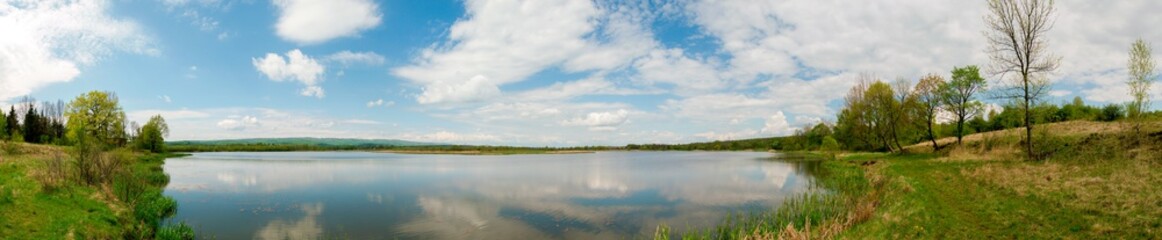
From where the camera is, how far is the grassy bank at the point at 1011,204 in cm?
1084

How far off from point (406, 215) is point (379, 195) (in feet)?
27.5

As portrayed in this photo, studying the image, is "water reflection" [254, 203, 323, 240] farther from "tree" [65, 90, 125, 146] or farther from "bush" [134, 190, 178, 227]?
"tree" [65, 90, 125, 146]

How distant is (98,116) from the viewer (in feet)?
201

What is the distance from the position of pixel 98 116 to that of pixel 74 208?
6459 centimetres

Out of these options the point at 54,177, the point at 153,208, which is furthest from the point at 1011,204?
the point at 54,177

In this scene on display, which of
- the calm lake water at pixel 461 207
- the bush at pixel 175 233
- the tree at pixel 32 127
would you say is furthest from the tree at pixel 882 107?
the tree at pixel 32 127

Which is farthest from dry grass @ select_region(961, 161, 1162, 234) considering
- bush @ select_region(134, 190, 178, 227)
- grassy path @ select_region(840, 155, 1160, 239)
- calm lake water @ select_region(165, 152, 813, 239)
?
bush @ select_region(134, 190, 178, 227)

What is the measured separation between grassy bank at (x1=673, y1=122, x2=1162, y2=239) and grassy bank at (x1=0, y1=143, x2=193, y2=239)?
17491mm

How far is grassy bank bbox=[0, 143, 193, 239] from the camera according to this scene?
13.0 metres

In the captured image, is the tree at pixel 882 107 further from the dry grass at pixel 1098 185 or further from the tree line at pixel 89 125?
the tree line at pixel 89 125

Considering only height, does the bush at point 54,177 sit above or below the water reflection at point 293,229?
above

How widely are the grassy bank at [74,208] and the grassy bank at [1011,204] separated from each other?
1749cm

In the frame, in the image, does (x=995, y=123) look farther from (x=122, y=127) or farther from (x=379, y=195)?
(x=122, y=127)

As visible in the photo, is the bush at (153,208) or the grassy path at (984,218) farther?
the bush at (153,208)
